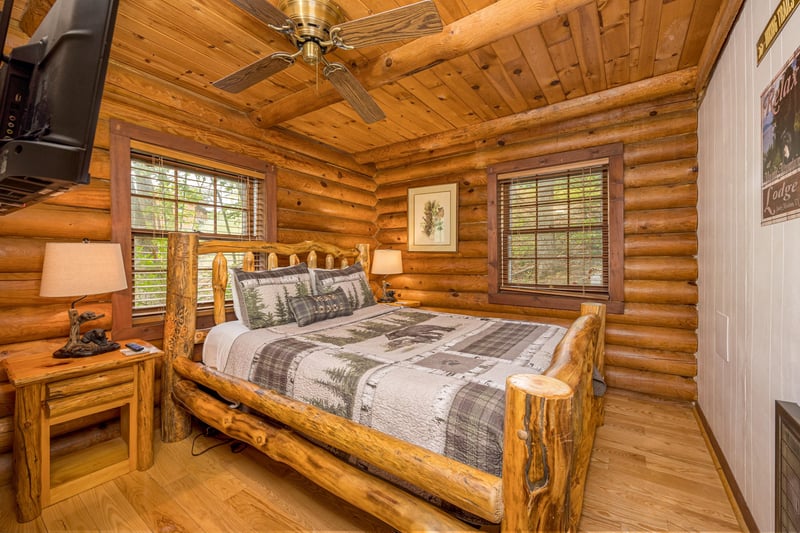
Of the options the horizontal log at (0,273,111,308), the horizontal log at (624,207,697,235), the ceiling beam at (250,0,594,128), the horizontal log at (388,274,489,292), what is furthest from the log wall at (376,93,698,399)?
the horizontal log at (0,273,111,308)

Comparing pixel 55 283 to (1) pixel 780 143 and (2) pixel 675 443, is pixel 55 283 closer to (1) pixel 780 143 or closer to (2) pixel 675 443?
(1) pixel 780 143

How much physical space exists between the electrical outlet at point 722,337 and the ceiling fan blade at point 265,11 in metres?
2.96

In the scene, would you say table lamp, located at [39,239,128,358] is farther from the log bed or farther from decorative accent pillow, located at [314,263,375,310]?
decorative accent pillow, located at [314,263,375,310]

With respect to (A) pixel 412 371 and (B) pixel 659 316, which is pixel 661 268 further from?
(A) pixel 412 371

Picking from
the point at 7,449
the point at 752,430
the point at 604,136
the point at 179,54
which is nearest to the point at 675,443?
the point at 752,430

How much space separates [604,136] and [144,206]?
4.02m

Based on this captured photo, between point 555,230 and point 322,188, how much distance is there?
266 centimetres

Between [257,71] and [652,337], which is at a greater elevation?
[257,71]

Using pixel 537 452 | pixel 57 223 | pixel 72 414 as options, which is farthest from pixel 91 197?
pixel 537 452

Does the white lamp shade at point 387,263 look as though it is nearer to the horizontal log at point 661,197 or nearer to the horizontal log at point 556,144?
the horizontal log at point 556,144

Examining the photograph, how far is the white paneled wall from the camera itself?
4.28ft

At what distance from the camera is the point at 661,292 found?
2.94m

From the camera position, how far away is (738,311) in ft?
5.99

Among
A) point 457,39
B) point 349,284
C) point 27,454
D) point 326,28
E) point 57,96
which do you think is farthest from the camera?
point 349,284
